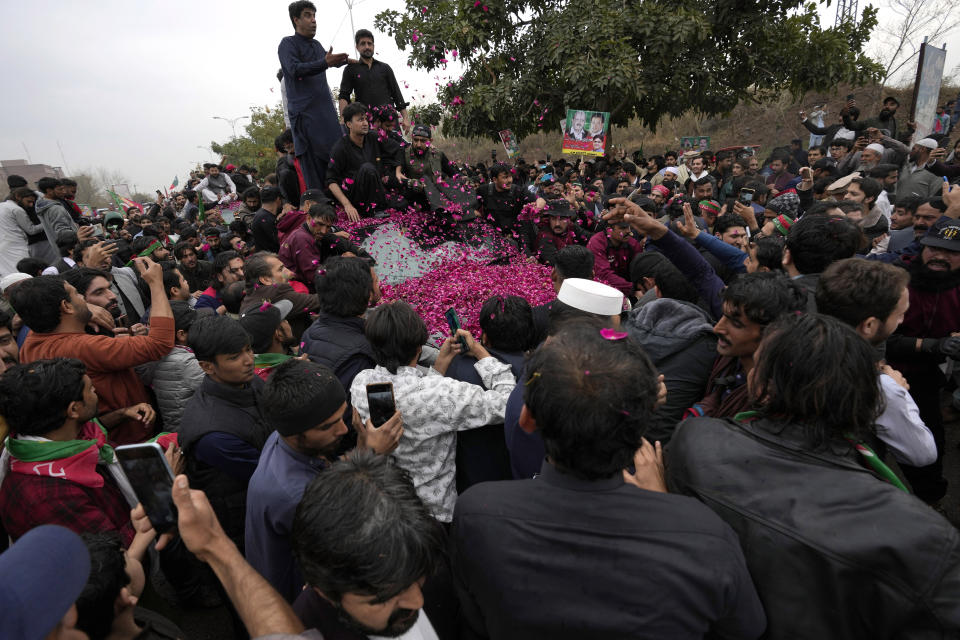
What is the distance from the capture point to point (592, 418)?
129cm

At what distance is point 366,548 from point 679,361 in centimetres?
189

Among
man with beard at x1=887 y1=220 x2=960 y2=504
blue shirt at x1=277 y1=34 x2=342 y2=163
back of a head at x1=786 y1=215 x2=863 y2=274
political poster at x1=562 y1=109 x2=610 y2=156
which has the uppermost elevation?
blue shirt at x1=277 y1=34 x2=342 y2=163

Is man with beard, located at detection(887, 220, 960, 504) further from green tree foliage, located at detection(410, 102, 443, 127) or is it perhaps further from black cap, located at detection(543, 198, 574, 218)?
green tree foliage, located at detection(410, 102, 443, 127)

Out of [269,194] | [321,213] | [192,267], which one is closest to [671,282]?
[321,213]

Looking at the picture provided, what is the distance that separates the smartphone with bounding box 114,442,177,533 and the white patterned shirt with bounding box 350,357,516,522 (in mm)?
831

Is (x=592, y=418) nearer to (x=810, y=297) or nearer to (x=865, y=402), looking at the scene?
(x=865, y=402)

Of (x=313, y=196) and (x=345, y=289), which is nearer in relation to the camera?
(x=345, y=289)

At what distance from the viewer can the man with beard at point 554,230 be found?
5812 millimetres

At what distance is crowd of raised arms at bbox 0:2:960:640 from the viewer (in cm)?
123

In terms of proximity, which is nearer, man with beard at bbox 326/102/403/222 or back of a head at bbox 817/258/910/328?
back of a head at bbox 817/258/910/328

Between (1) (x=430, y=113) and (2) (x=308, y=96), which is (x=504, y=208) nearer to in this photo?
(2) (x=308, y=96)

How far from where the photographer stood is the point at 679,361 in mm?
2525

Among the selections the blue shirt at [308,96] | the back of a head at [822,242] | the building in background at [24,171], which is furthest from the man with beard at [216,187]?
the building in background at [24,171]

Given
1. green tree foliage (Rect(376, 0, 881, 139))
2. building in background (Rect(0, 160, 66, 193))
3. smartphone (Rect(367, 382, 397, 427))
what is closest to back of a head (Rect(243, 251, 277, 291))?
smartphone (Rect(367, 382, 397, 427))
